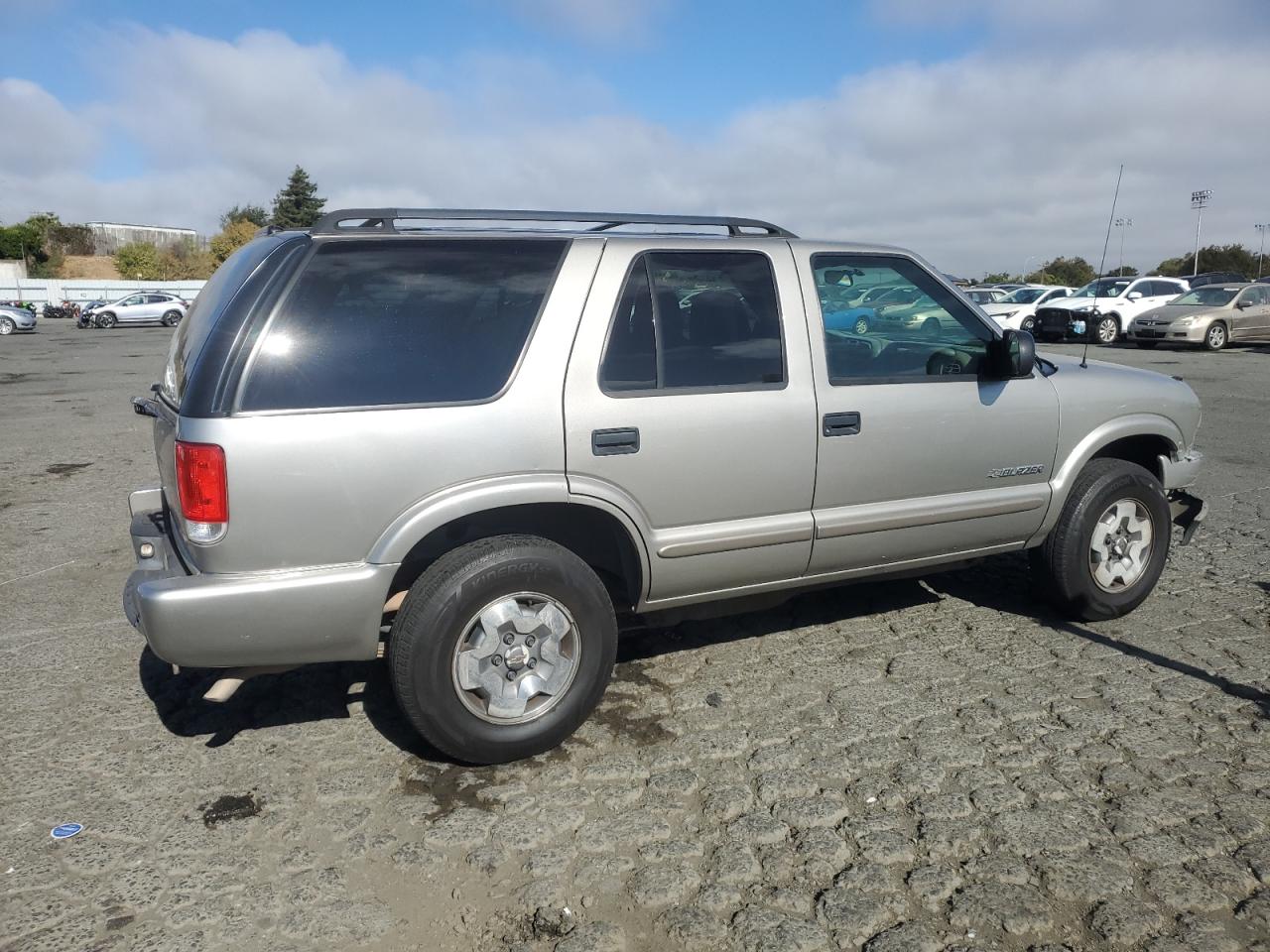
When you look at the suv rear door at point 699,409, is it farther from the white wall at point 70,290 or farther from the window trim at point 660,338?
the white wall at point 70,290

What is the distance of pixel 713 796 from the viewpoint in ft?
11.2

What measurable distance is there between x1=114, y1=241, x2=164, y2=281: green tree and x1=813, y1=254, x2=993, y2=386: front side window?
264 feet

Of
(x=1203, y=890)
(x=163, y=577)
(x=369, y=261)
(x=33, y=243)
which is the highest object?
(x=33, y=243)

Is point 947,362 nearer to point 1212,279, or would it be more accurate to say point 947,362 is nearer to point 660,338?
point 660,338

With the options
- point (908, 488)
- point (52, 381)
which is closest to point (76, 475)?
point (908, 488)

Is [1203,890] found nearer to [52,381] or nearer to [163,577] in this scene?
[163,577]

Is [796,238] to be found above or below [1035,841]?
above

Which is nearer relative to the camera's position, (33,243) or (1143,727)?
(1143,727)

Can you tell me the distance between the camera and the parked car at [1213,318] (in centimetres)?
2253

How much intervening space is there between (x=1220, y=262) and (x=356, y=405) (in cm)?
7410

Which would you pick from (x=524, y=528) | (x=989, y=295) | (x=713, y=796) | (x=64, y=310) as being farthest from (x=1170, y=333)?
(x=64, y=310)

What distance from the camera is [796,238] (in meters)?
4.27

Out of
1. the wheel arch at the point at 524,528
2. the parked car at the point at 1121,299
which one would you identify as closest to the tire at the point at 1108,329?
the parked car at the point at 1121,299

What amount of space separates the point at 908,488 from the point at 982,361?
0.70m
